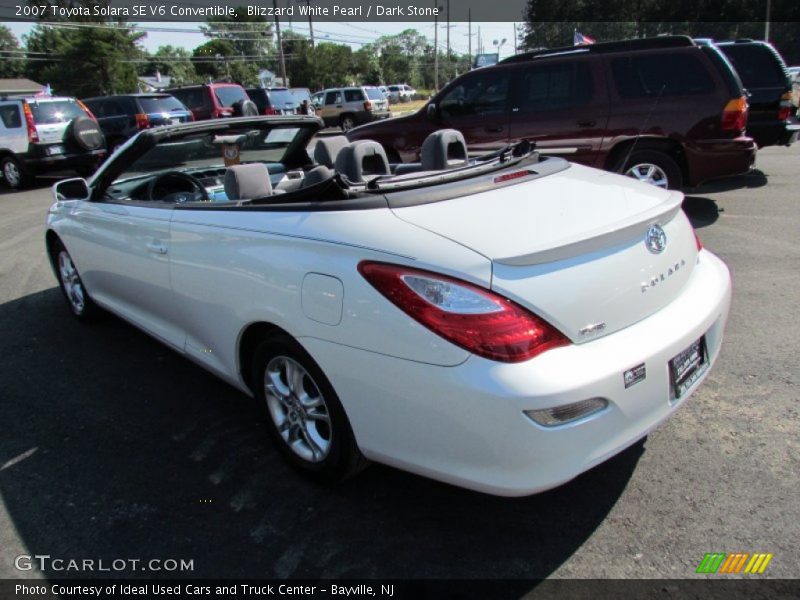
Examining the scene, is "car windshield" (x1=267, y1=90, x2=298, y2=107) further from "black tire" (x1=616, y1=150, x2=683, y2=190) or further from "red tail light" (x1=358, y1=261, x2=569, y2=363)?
"red tail light" (x1=358, y1=261, x2=569, y2=363)

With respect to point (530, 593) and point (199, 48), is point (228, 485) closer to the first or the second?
point (530, 593)

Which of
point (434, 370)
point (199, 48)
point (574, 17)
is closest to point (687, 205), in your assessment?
point (434, 370)

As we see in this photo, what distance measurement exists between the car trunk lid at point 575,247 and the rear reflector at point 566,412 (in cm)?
22

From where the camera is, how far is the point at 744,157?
6520 mm

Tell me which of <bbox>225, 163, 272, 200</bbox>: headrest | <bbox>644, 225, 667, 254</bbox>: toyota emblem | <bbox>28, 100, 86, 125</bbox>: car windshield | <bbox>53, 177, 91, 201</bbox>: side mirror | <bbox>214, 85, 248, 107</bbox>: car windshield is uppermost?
<bbox>214, 85, 248, 107</bbox>: car windshield

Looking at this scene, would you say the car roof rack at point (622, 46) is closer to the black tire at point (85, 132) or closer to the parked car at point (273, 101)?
the black tire at point (85, 132)

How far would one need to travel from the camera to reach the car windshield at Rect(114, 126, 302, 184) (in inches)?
154

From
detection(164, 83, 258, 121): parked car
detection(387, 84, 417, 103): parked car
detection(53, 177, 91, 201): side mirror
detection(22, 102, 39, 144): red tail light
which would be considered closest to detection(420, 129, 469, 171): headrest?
detection(53, 177, 91, 201): side mirror

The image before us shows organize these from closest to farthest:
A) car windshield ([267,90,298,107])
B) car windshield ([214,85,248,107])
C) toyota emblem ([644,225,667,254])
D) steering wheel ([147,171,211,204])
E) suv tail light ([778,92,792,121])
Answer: toyota emblem ([644,225,667,254]) < steering wheel ([147,171,211,204]) < suv tail light ([778,92,792,121]) < car windshield ([214,85,248,107]) < car windshield ([267,90,298,107])

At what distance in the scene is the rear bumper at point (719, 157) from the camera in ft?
21.3

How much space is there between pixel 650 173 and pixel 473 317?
566 cm

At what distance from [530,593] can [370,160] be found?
2.11m

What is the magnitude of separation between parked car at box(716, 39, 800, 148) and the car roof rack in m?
2.17

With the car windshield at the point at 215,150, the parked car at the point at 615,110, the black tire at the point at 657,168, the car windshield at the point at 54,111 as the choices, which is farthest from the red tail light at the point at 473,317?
the car windshield at the point at 54,111
